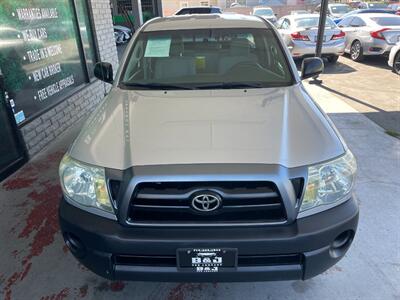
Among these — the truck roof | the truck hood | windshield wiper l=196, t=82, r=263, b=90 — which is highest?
the truck roof

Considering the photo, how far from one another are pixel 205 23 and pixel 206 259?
2.32 m

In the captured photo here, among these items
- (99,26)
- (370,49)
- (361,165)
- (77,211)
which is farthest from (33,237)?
(370,49)

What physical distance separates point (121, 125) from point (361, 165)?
2.91 m

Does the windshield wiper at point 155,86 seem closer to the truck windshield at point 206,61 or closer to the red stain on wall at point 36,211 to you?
the truck windshield at point 206,61

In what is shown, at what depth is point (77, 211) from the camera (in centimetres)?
182

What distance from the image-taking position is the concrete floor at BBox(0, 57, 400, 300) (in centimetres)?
220

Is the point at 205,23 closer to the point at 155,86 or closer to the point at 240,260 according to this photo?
the point at 155,86

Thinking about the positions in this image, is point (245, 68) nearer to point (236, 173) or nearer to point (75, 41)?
point (236, 173)

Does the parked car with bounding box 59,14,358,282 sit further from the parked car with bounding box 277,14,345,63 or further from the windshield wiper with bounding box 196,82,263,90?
the parked car with bounding box 277,14,345,63

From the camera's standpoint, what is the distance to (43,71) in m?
4.54

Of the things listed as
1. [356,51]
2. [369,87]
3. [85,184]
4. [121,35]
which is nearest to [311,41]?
[356,51]

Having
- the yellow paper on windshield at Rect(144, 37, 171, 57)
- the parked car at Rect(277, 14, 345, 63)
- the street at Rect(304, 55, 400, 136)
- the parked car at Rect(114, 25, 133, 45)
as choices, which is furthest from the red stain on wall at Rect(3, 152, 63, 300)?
the parked car at Rect(114, 25, 133, 45)

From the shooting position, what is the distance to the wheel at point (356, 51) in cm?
1011

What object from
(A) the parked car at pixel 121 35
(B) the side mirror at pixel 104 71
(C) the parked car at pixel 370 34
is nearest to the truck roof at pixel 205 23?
(B) the side mirror at pixel 104 71
